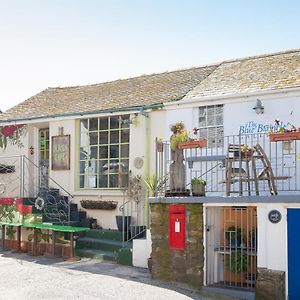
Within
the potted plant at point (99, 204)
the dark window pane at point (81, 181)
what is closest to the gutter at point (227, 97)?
the potted plant at point (99, 204)

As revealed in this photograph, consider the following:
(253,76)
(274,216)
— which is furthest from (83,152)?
(274,216)

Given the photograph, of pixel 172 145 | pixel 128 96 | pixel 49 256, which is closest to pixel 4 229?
pixel 49 256

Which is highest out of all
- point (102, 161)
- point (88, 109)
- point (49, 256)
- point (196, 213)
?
point (88, 109)

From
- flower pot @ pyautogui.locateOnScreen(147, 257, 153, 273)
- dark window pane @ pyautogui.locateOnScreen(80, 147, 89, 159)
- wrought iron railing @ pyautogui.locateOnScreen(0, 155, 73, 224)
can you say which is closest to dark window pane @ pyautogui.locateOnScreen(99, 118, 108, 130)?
dark window pane @ pyautogui.locateOnScreen(80, 147, 89, 159)

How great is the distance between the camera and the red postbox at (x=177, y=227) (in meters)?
10.1

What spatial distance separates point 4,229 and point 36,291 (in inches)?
227

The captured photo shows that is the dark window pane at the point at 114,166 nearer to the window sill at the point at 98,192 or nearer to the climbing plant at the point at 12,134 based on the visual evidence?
the window sill at the point at 98,192

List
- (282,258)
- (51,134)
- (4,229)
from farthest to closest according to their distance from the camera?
(51,134), (4,229), (282,258)

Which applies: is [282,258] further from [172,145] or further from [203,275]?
[172,145]

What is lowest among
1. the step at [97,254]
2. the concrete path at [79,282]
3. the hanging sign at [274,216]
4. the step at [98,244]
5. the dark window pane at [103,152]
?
the concrete path at [79,282]

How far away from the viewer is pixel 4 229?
580 inches

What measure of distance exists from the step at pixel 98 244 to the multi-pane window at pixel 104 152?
6.19 ft

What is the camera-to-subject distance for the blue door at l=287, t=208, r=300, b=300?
8.75 meters

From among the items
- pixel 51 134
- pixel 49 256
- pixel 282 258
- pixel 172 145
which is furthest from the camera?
pixel 51 134
